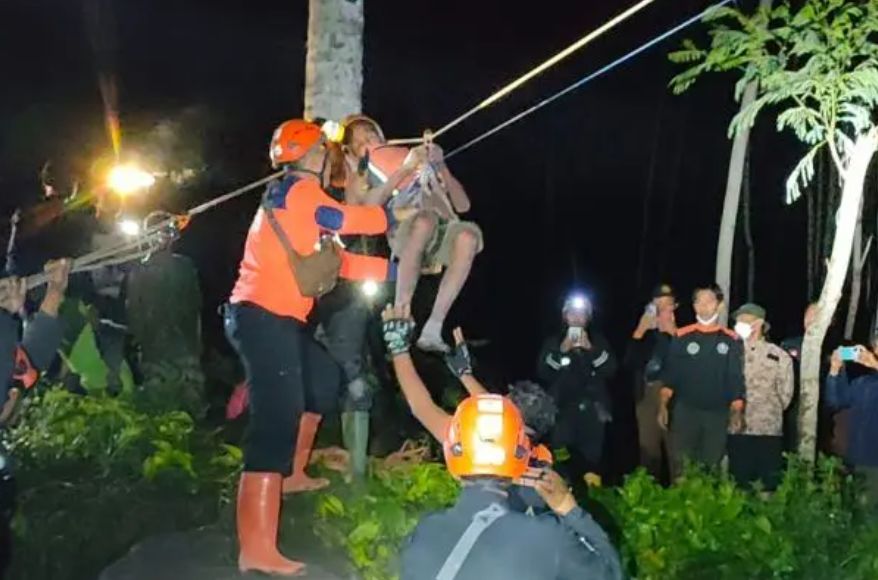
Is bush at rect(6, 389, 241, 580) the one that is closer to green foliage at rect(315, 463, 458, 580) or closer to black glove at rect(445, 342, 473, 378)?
green foliage at rect(315, 463, 458, 580)

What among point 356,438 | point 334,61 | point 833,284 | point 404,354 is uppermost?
point 334,61

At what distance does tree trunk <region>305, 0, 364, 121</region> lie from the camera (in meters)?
8.37

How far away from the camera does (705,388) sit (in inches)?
385

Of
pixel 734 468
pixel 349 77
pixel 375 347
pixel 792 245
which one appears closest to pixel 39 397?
pixel 375 347

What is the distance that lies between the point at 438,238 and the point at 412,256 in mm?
194

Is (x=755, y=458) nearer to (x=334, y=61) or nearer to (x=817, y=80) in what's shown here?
(x=817, y=80)

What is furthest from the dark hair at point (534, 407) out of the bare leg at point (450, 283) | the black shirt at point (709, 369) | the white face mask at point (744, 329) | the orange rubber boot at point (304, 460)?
the white face mask at point (744, 329)

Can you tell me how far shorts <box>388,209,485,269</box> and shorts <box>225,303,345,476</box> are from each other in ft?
3.38

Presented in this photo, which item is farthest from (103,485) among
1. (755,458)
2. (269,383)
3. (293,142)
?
(755,458)

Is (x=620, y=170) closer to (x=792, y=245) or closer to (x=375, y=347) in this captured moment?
(x=792, y=245)

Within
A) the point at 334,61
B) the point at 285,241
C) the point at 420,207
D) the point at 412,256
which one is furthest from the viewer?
the point at 334,61

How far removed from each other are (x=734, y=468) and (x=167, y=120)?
7.05m

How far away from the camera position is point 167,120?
13.8m

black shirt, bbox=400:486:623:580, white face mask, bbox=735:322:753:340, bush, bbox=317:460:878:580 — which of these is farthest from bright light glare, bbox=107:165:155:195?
black shirt, bbox=400:486:623:580
